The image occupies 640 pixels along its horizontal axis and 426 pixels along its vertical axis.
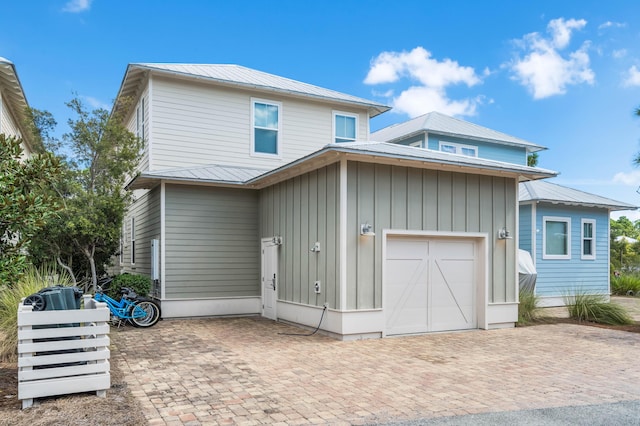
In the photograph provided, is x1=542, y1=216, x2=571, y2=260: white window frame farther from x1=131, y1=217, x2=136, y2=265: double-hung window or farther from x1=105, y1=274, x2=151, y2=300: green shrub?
x1=131, y1=217, x2=136, y2=265: double-hung window

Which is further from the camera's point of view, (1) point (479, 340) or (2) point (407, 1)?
(2) point (407, 1)

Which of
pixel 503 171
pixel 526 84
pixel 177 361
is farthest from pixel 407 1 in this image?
pixel 177 361

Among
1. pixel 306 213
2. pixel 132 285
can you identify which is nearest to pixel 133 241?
pixel 132 285

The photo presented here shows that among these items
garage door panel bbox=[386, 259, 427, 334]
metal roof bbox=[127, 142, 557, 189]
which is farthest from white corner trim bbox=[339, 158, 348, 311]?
garage door panel bbox=[386, 259, 427, 334]

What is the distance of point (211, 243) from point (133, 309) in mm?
2662

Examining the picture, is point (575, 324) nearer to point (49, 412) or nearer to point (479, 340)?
point (479, 340)

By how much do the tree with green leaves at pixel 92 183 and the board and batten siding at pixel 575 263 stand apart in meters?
12.4

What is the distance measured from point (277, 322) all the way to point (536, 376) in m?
6.12

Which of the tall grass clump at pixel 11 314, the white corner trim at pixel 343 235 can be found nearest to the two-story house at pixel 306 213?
the white corner trim at pixel 343 235

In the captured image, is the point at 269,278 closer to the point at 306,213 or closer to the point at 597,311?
the point at 306,213

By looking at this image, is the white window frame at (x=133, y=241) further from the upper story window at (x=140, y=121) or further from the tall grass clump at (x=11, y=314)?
the tall grass clump at (x=11, y=314)

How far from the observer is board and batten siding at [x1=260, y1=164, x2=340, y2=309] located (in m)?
9.14

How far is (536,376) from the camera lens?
251 inches

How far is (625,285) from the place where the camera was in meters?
20.6
